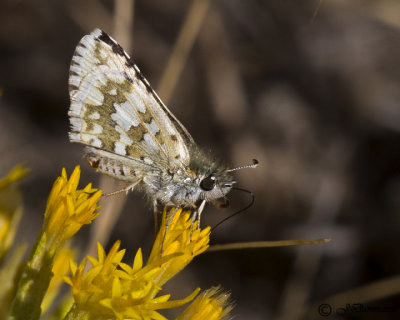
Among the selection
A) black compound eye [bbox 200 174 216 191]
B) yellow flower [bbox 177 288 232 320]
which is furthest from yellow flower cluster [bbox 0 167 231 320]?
black compound eye [bbox 200 174 216 191]

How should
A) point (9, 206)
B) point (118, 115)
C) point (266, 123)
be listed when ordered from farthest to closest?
point (266, 123), point (118, 115), point (9, 206)

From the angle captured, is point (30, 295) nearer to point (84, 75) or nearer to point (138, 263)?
point (138, 263)

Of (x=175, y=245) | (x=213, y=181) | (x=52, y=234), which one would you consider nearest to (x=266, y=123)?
(x=213, y=181)

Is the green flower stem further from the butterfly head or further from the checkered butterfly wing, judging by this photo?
the butterfly head

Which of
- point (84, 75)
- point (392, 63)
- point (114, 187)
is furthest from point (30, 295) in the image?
point (392, 63)

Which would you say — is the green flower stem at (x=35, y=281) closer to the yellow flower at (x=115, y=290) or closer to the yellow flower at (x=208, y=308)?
the yellow flower at (x=115, y=290)

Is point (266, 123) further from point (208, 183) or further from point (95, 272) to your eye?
point (95, 272)

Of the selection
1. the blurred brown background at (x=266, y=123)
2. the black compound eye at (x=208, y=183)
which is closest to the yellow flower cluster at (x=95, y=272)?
the black compound eye at (x=208, y=183)
